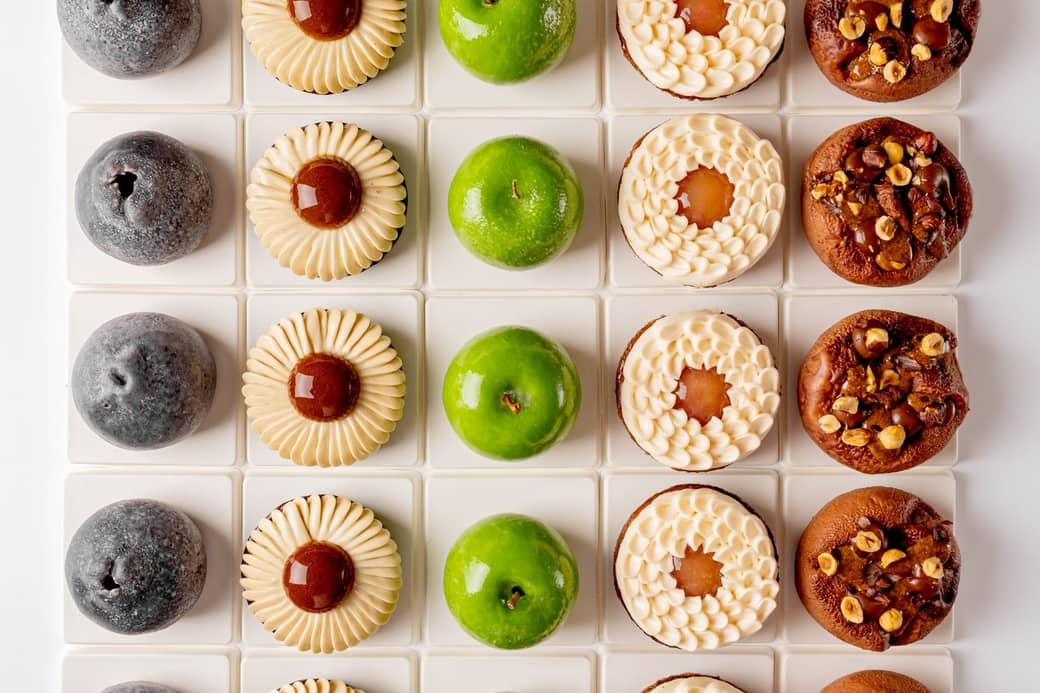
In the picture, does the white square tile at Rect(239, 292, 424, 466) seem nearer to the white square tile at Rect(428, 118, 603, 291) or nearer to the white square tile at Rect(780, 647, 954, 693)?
the white square tile at Rect(428, 118, 603, 291)

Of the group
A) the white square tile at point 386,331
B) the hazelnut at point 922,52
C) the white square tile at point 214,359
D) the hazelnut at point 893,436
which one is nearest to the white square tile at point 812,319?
the hazelnut at point 893,436

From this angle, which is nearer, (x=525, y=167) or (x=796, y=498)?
(x=525, y=167)

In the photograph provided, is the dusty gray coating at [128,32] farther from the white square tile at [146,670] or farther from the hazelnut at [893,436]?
the hazelnut at [893,436]

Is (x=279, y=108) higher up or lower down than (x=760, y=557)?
higher up

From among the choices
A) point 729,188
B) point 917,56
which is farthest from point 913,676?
point 917,56

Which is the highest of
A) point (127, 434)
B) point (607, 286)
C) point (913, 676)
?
point (607, 286)

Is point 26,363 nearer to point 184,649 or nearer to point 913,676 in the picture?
point 184,649

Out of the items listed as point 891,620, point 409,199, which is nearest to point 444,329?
point 409,199

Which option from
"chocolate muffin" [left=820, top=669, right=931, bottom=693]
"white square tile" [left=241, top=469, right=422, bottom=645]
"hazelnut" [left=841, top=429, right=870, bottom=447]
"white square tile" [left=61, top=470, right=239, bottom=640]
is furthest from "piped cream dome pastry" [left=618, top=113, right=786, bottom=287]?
"white square tile" [left=61, top=470, right=239, bottom=640]
